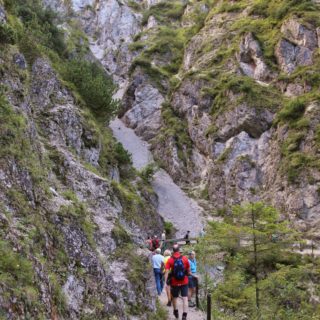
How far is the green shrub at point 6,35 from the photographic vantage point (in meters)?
16.0

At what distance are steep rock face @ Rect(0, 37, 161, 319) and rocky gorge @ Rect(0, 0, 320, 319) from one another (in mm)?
45

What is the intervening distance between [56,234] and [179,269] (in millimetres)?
3400

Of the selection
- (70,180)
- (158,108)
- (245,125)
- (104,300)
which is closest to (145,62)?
(158,108)

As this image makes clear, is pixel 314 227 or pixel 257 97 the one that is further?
pixel 257 97

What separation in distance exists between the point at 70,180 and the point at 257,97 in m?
32.7

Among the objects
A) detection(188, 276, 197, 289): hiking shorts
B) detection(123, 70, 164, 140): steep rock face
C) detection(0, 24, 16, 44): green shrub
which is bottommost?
Answer: detection(188, 276, 197, 289): hiking shorts

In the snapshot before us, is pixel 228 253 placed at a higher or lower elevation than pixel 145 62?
lower

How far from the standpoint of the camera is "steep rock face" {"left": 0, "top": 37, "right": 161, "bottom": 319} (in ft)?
27.1

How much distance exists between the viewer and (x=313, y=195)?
3381cm

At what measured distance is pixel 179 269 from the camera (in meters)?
10.8

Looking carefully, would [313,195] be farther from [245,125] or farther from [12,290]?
[12,290]

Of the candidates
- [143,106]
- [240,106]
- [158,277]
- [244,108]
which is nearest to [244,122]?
[244,108]

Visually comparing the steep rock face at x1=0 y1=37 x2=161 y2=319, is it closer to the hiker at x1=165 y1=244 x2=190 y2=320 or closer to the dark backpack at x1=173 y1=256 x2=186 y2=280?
the hiker at x1=165 y1=244 x2=190 y2=320

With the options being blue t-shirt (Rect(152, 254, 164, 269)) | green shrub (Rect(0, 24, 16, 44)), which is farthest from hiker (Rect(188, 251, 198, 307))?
green shrub (Rect(0, 24, 16, 44))
